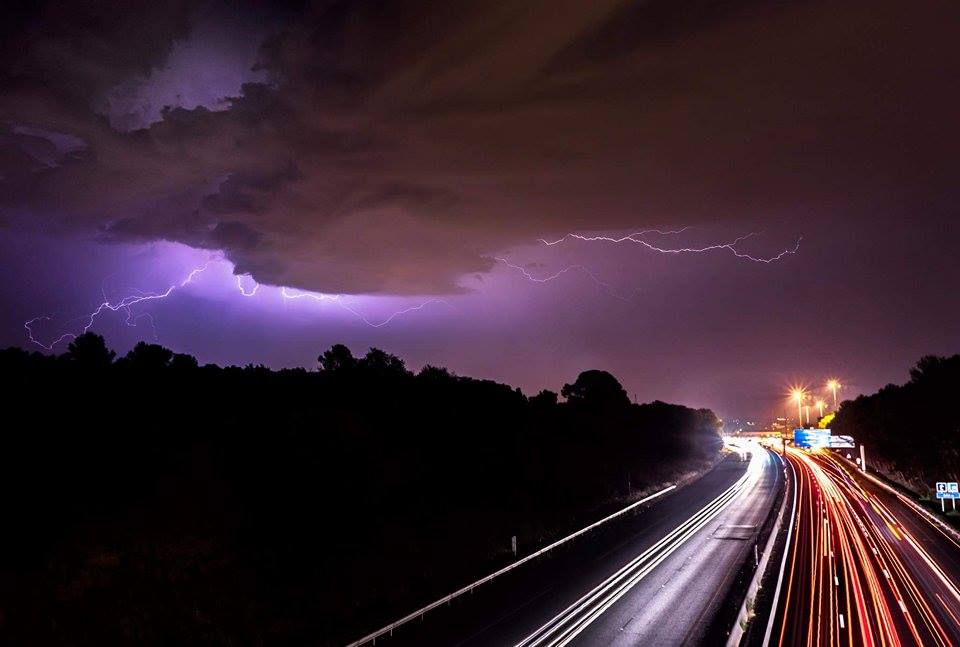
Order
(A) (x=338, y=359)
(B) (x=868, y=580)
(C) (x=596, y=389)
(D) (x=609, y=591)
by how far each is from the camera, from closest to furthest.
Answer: (D) (x=609, y=591), (B) (x=868, y=580), (A) (x=338, y=359), (C) (x=596, y=389)

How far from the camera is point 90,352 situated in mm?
39750

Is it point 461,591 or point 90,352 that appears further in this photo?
point 90,352

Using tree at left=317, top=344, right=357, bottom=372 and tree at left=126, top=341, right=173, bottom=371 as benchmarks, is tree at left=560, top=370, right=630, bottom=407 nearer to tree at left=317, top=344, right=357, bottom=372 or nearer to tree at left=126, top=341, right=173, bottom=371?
tree at left=317, top=344, right=357, bottom=372

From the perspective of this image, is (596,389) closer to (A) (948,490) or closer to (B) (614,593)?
(A) (948,490)

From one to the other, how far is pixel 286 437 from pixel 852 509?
1844 inches

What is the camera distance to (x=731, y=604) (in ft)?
76.4

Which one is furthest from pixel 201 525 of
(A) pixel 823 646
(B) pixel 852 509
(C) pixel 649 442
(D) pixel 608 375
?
(D) pixel 608 375

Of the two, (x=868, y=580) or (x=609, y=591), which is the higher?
(x=609, y=591)

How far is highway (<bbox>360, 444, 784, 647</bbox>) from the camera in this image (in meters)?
20.3

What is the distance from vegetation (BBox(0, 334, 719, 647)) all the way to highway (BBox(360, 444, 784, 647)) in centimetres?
259

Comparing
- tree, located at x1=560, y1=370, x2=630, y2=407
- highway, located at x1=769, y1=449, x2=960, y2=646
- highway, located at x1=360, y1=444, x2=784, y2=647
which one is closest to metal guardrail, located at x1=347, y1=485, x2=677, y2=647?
highway, located at x1=360, y1=444, x2=784, y2=647

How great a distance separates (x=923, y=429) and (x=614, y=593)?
6181 centimetres

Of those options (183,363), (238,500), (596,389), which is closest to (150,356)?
(183,363)

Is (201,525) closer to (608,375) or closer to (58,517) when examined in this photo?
(58,517)
